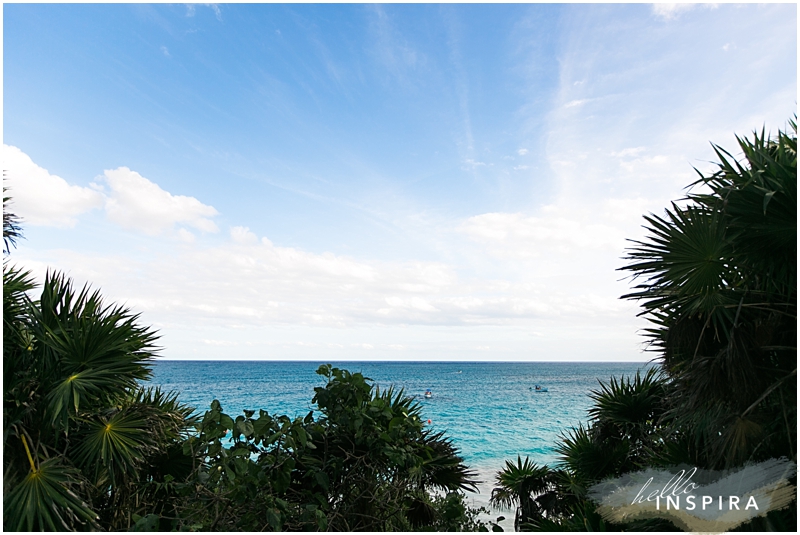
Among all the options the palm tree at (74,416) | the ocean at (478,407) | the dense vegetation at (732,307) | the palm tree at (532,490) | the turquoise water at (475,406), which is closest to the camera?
the dense vegetation at (732,307)

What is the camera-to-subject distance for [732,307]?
11.2 feet

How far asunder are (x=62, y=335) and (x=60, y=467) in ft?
3.35

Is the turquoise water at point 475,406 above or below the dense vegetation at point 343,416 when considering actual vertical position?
below

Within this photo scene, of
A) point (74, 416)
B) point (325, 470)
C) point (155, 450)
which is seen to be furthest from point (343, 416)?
point (74, 416)

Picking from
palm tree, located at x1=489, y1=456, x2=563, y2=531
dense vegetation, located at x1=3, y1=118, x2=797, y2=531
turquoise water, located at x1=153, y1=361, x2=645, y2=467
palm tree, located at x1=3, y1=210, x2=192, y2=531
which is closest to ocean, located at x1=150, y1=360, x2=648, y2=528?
turquoise water, located at x1=153, y1=361, x2=645, y2=467

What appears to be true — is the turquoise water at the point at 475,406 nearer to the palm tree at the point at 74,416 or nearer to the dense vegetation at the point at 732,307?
the palm tree at the point at 74,416

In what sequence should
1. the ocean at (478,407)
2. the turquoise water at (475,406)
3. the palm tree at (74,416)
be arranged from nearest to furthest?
the palm tree at (74,416), the ocean at (478,407), the turquoise water at (475,406)

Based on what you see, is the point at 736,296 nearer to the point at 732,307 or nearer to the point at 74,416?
the point at 732,307

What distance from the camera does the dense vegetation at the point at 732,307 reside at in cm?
306

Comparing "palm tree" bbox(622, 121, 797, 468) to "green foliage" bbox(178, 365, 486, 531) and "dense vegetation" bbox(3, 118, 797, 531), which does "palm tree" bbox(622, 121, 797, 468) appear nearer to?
"dense vegetation" bbox(3, 118, 797, 531)

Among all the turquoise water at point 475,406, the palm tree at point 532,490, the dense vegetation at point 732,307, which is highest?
the dense vegetation at point 732,307

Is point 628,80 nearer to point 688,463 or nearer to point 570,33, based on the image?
point 570,33

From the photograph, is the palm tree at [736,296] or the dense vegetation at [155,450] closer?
the palm tree at [736,296]

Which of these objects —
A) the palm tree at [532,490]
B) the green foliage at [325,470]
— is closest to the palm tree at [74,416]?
the green foliage at [325,470]
